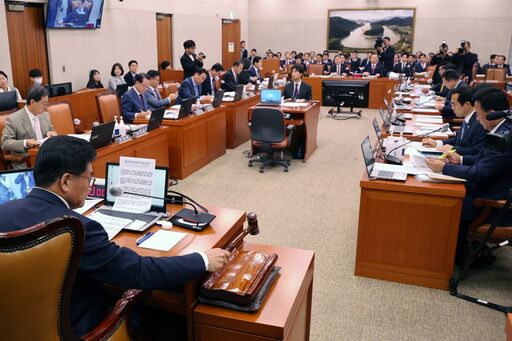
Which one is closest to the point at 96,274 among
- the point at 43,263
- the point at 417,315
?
the point at 43,263

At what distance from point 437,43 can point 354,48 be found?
2625mm

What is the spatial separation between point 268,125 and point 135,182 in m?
3.60

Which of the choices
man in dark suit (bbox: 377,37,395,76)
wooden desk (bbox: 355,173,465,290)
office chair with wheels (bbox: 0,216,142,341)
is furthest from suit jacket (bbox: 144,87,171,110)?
man in dark suit (bbox: 377,37,395,76)

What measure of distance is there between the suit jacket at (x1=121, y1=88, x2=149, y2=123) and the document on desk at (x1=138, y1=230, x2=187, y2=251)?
3724 mm

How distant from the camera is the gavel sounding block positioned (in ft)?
6.07

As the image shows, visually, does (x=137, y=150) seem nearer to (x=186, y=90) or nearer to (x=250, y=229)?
(x=186, y=90)

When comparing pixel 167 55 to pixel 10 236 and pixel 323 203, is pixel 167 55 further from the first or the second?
pixel 10 236

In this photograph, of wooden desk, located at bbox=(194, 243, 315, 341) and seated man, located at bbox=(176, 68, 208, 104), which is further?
seated man, located at bbox=(176, 68, 208, 104)

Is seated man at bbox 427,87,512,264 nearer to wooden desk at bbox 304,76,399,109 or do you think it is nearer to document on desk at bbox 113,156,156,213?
document on desk at bbox 113,156,156,213

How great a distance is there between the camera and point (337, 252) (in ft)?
12.6

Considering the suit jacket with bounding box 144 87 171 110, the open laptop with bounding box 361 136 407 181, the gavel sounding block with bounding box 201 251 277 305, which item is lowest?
the gavel sounding block with bounding box 201 251 277 305

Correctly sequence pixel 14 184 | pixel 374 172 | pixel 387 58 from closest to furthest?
pixel 14 184, pixel 374 172, pixel 387 58

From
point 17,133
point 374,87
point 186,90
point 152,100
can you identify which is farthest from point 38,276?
point 374,87

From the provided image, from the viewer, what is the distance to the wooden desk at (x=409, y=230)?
3.15 meters
